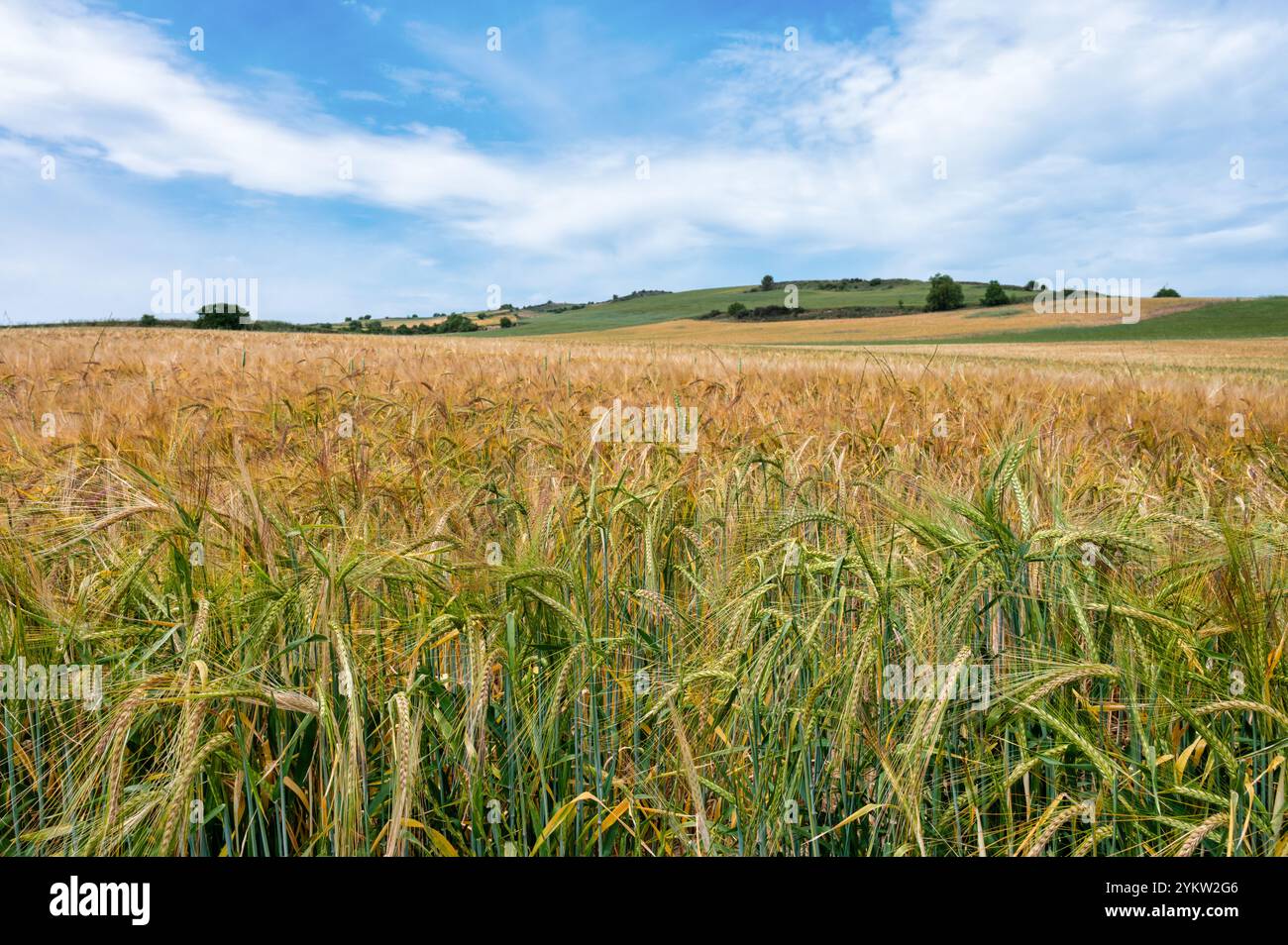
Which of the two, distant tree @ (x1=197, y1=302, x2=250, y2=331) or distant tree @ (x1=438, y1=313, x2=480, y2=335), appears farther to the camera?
distant tree @ (x1=438, y1=313, x2=480, y2=335)

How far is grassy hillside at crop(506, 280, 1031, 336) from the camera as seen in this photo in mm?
74812

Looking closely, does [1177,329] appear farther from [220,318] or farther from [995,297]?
[220,318]

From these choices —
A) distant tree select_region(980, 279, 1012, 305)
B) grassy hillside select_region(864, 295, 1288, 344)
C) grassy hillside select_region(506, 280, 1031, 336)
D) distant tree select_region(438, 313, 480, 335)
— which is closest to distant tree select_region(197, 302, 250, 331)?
distant tree select_region(438, 313, 480, 335)

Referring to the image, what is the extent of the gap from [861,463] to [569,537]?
4.97 feet

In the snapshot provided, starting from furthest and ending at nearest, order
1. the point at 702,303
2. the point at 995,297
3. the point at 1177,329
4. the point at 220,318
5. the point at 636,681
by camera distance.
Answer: the point at 702,303
the point at 995,297
the point at 220,318
the point at 1177,329
the point at 636,681

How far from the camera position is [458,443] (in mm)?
2947

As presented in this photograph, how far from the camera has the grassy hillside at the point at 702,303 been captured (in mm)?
74812

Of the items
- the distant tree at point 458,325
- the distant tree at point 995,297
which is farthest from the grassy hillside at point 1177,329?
the distant tree at point 458,325

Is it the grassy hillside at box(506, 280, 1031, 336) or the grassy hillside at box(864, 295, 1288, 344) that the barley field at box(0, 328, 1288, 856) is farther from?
the grassy hillside at box(506, 280, 1031, 336)

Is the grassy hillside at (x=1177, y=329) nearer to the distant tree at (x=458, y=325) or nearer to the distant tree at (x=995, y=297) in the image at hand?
the distant tree at (x=995, y=297)

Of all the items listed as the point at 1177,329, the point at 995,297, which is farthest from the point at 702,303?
the point at 1177,329

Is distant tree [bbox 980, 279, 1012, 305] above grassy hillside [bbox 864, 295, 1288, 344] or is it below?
above

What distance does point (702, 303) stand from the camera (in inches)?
3477

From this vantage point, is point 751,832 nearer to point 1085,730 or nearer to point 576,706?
point 576,706
